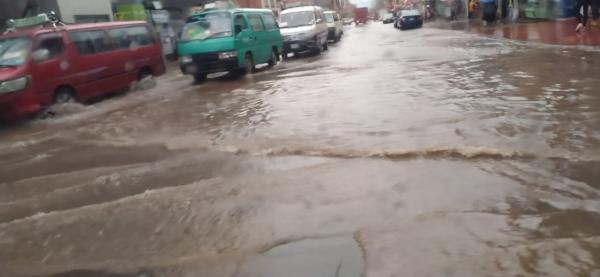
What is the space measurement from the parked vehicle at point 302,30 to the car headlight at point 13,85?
1067 cm

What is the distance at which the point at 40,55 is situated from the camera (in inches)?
406

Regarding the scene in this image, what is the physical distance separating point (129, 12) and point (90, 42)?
1083cm

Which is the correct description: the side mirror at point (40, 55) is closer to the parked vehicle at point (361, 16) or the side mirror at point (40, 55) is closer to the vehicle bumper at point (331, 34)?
the vehicle bumper at point (331, 34)

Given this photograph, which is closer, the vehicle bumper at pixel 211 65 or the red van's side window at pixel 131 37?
the red van's side window at pixel 131 37

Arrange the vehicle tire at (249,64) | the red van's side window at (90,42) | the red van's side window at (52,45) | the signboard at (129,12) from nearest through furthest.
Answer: the red van's side window at (52,45) → the red van's side window at (90,42) → the vehicle tire at (249,64) → the signboard at (129,12)

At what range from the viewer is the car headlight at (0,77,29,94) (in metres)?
9.39

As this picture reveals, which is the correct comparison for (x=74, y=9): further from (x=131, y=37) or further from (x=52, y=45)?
(x=52, y=45)

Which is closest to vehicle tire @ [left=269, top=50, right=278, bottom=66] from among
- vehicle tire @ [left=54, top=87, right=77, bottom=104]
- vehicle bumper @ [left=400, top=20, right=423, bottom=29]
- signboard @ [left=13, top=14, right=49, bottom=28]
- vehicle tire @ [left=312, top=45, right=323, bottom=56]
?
vehicle tire @ [left=312, top=45, right=323, bottom=56]

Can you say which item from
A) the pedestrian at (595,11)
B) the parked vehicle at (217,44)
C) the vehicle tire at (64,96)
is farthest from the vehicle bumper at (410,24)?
the vehicle tire at (64,96)

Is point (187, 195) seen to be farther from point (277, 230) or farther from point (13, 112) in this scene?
point (13, 112)

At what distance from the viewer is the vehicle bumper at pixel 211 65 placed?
13711 millimetres

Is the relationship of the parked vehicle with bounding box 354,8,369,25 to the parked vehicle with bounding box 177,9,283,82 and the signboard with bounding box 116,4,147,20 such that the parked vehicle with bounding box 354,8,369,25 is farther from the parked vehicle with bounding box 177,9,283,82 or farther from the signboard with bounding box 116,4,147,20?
the parked vehicle with bounding box 177,9,283,82

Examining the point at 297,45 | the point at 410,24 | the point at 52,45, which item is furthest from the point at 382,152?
the point at 410,24

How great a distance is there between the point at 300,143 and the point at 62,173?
2871 mm
